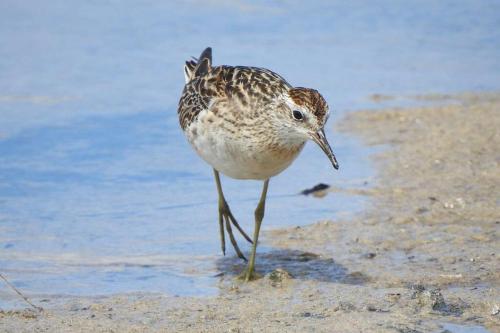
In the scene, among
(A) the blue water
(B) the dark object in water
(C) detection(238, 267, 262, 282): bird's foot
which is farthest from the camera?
(B) the dark object in water

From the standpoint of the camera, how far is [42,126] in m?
10.9

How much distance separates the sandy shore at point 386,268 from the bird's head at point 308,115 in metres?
0.97

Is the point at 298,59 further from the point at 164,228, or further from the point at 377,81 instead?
the point at 164,228

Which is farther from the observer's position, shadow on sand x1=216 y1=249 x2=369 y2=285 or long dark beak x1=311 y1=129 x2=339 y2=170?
shadow on sand x1=216 y1=249 x2=369 y2=285

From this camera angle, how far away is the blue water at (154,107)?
8.11m

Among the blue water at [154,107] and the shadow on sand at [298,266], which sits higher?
the blue water at [154,107]

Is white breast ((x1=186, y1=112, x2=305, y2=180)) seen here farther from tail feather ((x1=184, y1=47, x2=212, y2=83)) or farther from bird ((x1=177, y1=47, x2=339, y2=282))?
tail feather ((x1=184, y1=47, x2=212, y2=83))

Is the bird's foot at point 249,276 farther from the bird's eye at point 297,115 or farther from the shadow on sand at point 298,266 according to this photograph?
Result: the bird's eye at point 297,115

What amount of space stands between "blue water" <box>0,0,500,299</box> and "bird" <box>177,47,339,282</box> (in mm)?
844

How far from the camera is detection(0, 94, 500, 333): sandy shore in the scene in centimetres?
629

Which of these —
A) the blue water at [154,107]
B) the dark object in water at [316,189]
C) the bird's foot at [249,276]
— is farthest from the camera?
the dark object in water at [316,189]

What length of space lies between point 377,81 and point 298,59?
3.39ft

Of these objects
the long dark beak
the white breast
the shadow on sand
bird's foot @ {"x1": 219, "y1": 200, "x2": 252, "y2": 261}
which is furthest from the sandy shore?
the long dark beak

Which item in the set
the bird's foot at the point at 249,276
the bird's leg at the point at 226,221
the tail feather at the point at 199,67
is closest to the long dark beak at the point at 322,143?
the bird's foot at the point at 249,276
